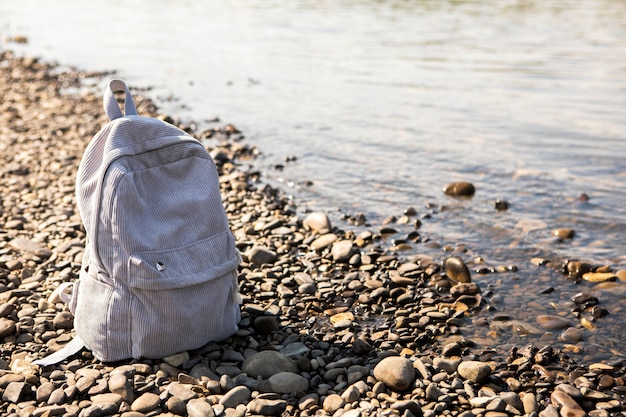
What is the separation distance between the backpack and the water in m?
2.16

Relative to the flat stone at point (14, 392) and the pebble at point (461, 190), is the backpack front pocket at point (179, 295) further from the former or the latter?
the pebble at point (461, 190)

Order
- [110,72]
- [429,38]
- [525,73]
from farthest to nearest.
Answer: [429,38], [110,72], [525,73]

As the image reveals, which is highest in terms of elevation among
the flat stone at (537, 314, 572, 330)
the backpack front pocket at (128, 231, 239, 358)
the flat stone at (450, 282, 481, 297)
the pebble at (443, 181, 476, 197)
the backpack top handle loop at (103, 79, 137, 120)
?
the backpack top handle loop at (103, 79, 137, 120)

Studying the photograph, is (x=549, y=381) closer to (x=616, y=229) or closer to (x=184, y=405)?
(x=184, y=405)

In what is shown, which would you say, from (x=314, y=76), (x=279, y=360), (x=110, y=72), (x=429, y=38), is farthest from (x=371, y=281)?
(x=429, y=38)

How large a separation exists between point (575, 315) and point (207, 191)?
2.99 metres

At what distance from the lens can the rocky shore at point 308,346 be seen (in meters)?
3.88

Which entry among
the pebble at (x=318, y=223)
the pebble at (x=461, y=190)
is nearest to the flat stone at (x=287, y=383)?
the pebble at (x=318, y=223)

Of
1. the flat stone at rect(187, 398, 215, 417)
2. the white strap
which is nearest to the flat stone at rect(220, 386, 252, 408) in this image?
the flat stone at rect(187, 398, 215, 417)

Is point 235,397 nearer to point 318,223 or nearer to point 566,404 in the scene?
point 566,404

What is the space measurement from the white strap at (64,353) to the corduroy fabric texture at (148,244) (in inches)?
3.8

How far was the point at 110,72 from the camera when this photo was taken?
51.9 ft

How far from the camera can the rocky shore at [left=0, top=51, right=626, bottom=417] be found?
3881 mm

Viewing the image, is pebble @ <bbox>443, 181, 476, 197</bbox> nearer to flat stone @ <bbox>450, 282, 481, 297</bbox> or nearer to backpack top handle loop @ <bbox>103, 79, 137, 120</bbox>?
flat stone @ <bbox>450, 282, 481, 297</bbox>
